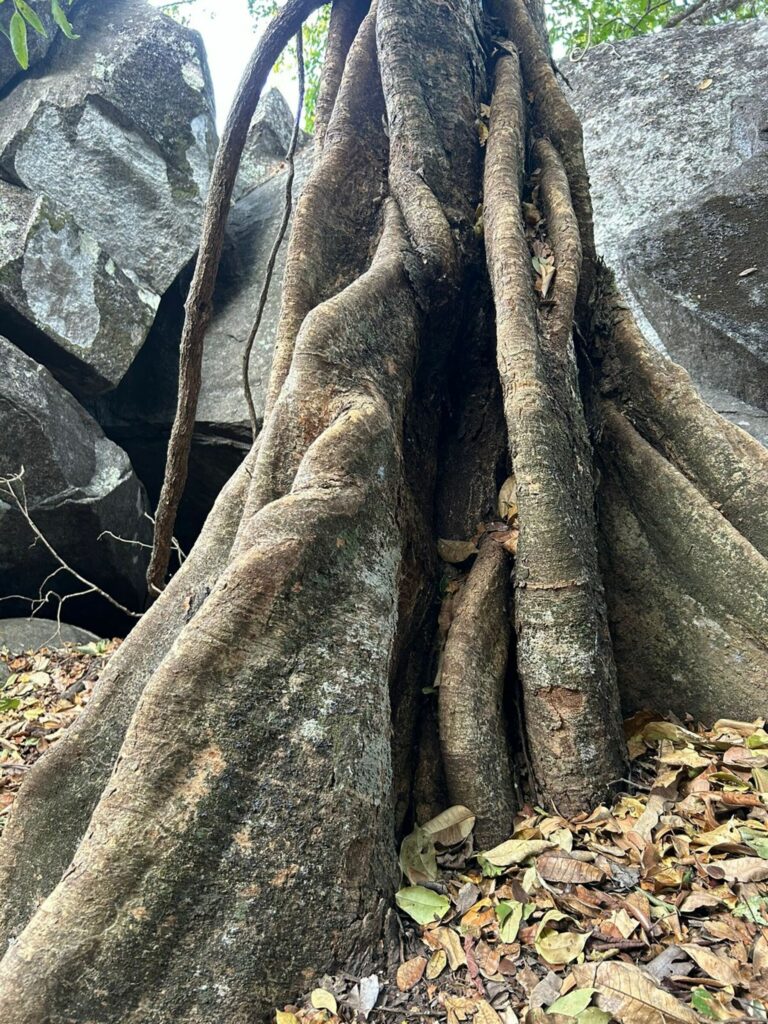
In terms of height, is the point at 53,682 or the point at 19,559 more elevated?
the point at 19,559

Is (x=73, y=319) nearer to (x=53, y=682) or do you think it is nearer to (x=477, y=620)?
(x=53, y=682)

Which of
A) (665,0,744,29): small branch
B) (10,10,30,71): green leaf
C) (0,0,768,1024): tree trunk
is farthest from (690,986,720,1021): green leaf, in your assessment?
(665,0,744,29): small branch

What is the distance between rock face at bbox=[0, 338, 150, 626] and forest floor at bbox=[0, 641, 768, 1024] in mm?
4208

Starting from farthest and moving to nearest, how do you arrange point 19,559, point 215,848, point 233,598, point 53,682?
point 19,559 < point 53,682 < point 233,598 < point 215,848

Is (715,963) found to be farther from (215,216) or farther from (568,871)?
(215,216)

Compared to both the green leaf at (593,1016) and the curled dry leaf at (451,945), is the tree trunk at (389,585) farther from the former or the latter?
the green leaf at (593,1016)

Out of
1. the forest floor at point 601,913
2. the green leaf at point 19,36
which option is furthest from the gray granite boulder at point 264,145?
the forest floor at point 601,913

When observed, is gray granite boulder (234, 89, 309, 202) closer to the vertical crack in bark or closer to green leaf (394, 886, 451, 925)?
the vertical crack in bark

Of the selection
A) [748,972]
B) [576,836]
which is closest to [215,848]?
[576,836]

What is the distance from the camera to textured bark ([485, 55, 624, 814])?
2.45 metres

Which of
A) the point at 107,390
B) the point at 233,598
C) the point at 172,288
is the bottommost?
the point at 233,598

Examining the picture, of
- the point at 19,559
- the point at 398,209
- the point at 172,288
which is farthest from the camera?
the point at 172,288

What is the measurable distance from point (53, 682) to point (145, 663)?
2.45m

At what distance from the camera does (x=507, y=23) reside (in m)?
4.32
